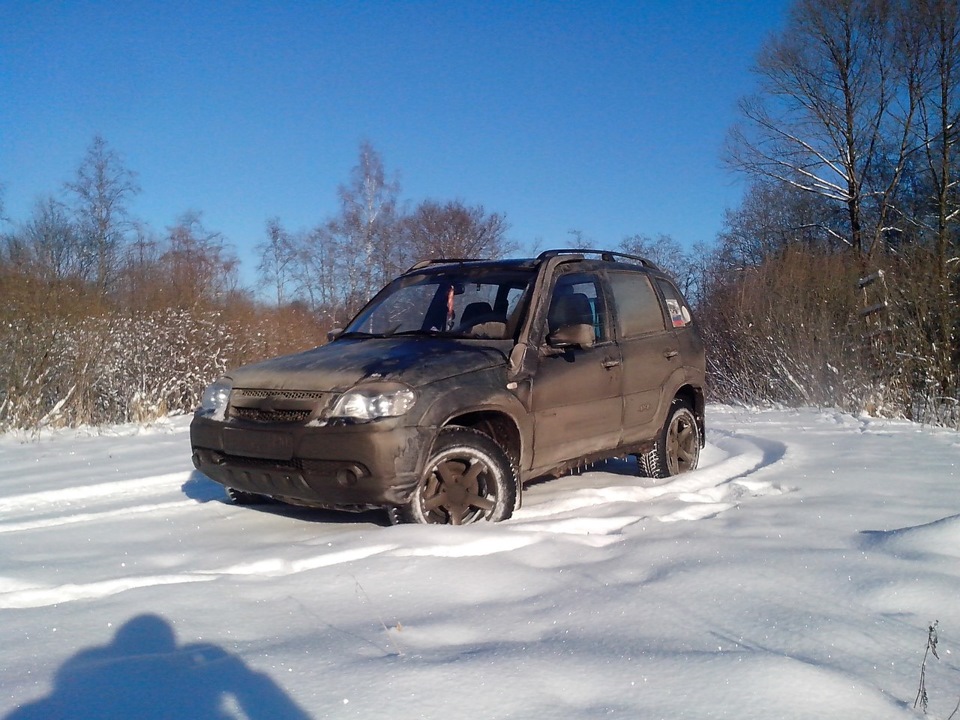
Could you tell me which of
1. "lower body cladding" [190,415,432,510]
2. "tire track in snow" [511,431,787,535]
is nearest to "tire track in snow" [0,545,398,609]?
"lower body cladding" [190,415,432,510]

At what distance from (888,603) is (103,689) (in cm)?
282

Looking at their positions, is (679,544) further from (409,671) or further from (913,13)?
(913,13)

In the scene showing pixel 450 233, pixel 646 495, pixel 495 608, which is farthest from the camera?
pixel 450 233

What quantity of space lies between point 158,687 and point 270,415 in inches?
79.5

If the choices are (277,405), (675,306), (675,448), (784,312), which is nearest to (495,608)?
(277,405)

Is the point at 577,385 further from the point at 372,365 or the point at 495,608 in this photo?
the point at 495,608

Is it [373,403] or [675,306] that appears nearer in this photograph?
[373,403]

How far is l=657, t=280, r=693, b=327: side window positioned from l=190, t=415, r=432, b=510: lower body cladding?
319 centimetres

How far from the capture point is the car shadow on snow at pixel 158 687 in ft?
7.06

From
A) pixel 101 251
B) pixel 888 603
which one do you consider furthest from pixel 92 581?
pixel 101 251

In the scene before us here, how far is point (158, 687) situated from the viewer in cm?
230

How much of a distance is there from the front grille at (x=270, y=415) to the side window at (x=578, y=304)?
1784 mm

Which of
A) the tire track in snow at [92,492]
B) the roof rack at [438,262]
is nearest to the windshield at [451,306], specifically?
the roof rack at [438,262]

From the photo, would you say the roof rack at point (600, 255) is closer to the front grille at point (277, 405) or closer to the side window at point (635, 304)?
the side window at point (635, 304)
